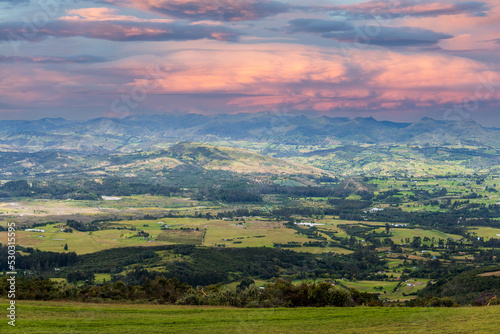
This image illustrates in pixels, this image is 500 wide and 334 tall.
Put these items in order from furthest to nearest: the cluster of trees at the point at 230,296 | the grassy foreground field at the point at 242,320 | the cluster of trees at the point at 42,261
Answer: the cluster of trees at the point at 42,261
the cluster of trees at the point at 230,296
the grassy foreground field at the point at 242,320

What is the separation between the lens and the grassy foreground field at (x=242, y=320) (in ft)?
118

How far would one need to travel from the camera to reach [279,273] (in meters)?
109

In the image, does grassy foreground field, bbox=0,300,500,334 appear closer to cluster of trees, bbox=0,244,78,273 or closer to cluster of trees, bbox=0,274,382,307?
cluster of trees, bbox=0,274,382,307

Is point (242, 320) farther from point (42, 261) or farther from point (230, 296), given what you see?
point (42, 261)

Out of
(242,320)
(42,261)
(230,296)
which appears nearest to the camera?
(242,320)

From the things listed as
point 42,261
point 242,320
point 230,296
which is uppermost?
point 242,320

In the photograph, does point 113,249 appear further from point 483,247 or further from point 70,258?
point 483,247

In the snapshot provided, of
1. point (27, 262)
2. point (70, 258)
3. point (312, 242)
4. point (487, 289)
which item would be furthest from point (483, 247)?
point (27, 262)

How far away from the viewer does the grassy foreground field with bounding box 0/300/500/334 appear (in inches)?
1420

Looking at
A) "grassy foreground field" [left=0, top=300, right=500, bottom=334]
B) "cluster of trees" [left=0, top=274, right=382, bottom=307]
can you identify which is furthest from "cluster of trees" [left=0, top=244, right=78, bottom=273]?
"grassy foreground field" [left=0, top=300, right=500, bottom=334]

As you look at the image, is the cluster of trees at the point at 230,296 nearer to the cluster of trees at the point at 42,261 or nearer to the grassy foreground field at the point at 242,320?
the grassy foreground field at the point at 242,320

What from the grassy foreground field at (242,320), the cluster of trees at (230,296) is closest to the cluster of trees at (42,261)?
the cluster of trees at (230,296)

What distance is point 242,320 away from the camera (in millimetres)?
40875

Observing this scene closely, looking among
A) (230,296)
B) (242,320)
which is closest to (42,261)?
(230,296)
